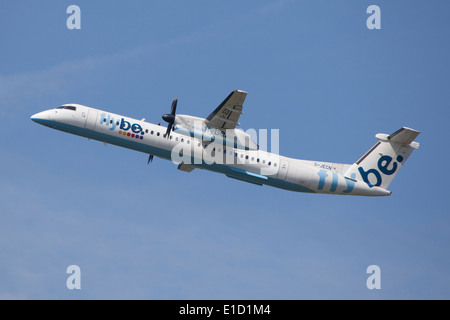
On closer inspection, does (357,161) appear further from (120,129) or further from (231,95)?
(120,129)

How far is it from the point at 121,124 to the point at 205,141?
17.6 feet

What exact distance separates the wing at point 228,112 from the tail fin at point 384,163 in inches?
365

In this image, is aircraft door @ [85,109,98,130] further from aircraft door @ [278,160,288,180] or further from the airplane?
aircraft door @ [278,160,288,180]

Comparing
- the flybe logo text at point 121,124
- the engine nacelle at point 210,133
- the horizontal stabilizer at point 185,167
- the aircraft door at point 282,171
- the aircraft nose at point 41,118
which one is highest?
the aircraft nose at point 41,118

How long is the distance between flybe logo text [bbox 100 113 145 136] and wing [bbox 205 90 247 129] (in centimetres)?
430

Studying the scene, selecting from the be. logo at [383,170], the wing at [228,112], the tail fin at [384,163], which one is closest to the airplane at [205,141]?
the wing at [228,112]

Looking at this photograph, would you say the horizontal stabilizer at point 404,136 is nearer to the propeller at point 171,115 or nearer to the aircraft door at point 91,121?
the propeller at point 171,115

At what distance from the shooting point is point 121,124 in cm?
4181

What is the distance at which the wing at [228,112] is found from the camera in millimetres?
39562

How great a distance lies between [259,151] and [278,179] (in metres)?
2.21

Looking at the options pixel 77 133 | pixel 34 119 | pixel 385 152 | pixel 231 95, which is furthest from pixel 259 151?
pixel 34 119

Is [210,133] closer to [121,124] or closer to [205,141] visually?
[205,141]

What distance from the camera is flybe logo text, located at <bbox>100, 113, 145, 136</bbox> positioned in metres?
A: 41.8

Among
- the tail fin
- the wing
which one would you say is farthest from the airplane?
the tail fin
